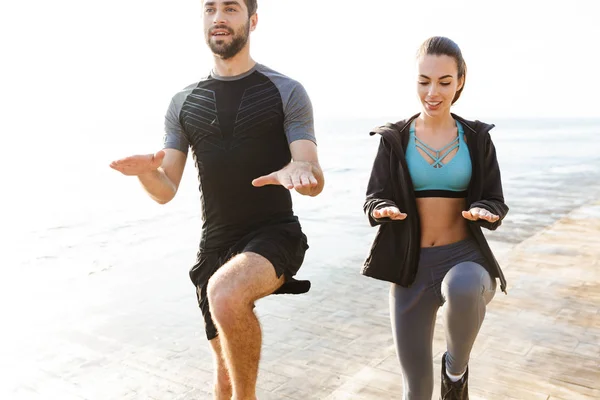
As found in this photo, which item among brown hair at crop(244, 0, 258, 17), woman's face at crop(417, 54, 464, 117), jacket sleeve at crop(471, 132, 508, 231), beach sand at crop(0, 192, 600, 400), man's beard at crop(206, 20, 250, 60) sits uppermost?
brown hair at crop(244, 0, 258, 17)

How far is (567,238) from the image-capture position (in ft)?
31.0

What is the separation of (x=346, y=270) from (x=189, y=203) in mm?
9235

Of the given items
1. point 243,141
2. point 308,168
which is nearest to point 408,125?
point 308,168

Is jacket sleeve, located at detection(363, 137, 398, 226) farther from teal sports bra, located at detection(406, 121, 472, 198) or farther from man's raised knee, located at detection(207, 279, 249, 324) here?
man's raised knee, located at detection(207, 279, 249, 324)

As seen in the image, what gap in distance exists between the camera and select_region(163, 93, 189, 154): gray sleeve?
359 centimetres

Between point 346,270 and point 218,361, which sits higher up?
point 218,361

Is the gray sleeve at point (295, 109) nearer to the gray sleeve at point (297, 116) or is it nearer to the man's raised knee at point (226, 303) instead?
the gray sleeve at point (297, 116)

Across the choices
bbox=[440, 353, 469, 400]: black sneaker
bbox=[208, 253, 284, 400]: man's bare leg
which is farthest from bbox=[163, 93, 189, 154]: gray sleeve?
bbox=[440, 353, 469, 400]: black sneaker

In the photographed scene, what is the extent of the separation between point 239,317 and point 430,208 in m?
1.12

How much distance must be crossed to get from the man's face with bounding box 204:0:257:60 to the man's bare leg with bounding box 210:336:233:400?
1.72 metres

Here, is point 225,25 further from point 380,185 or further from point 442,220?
point 442,220

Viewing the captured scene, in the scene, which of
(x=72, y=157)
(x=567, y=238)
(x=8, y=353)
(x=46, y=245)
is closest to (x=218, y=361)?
(x=8, y=353)

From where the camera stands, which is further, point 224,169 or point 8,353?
point 8,353

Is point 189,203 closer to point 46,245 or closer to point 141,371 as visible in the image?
point 46,245
